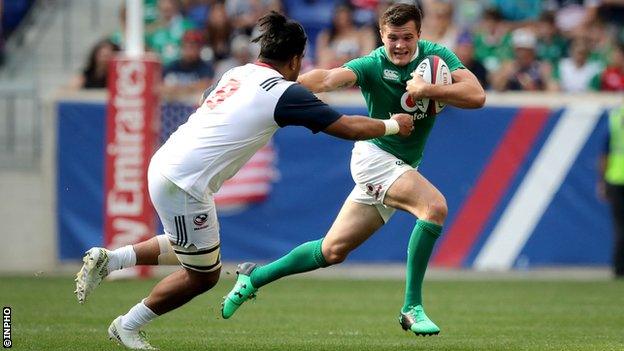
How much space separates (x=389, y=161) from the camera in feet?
31.0

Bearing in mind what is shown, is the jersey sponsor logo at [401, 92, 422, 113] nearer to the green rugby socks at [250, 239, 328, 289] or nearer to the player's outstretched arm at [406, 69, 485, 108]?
the player's outstretched arm at [406, 69, 485, 108]

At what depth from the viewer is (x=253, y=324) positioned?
10727 mm

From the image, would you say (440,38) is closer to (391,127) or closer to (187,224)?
(391,127)

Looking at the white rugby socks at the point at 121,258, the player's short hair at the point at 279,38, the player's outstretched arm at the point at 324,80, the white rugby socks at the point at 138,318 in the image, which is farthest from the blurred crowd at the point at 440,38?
the player's short hair at the point at 279,38

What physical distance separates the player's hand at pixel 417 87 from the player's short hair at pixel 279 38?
1126mm

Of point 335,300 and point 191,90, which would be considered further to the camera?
point 191,90

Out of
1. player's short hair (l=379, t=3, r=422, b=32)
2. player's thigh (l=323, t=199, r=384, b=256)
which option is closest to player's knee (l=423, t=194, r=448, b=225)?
player's thigh (l=323, t=199, r=384, b=256)

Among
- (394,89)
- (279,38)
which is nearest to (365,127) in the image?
(279,38)

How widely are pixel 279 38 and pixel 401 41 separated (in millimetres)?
1446

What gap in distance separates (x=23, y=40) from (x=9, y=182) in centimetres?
362

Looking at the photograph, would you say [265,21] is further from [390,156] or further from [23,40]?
[23,40]

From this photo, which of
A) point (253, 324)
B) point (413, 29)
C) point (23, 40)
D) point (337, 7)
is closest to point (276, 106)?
point (413, 29)

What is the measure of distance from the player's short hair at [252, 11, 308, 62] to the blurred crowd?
30.9ft

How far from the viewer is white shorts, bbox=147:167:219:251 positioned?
8.02 metres
